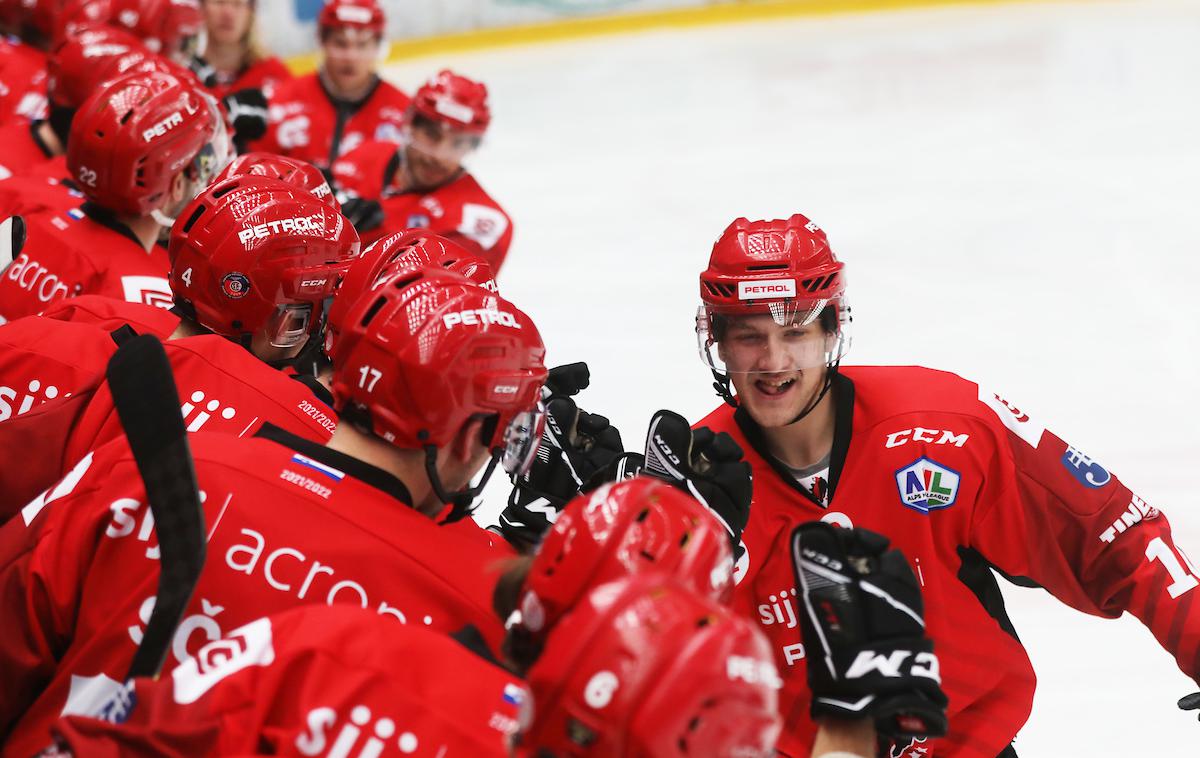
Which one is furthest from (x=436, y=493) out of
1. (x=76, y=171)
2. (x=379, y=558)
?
(x=76, y=171)

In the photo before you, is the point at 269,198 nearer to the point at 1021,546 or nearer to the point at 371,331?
the point at 371,331

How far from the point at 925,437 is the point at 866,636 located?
0.99 m

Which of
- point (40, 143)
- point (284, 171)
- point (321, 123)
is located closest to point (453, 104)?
point (40, 143)

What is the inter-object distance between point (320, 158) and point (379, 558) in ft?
17.5

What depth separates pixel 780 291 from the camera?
288cm

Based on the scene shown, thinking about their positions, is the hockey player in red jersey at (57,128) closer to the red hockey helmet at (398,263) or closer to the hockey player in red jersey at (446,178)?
the hockey player in red jersey at (446,178)

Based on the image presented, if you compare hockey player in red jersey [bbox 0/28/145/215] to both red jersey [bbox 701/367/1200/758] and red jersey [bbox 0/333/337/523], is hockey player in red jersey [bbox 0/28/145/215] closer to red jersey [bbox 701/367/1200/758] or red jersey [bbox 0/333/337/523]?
red jersey [bbox 0/333/337/523]

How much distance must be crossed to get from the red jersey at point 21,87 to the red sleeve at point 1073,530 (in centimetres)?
502

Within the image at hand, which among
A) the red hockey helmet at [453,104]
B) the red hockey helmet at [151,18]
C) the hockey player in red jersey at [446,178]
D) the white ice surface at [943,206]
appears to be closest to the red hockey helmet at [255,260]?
the white ice surface at [943,206]

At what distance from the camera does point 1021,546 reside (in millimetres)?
2795

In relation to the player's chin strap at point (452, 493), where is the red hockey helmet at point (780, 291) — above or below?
above

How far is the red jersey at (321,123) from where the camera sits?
712 centimetres

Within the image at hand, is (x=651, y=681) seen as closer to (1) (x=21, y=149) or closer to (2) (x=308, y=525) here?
(2) (x=308, y=525)

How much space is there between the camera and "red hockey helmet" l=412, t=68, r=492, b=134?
5.73 m
